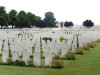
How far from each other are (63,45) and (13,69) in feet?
14.8

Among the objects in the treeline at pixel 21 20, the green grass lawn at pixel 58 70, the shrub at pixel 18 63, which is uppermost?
the treeline at pixel 21 20

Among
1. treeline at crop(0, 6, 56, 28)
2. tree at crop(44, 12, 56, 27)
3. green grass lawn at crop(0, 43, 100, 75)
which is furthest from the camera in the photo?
tree at crop(44, 12, 56, 27)

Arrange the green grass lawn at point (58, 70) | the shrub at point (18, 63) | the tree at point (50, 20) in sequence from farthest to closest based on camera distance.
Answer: the tree at point (50, 20)
the shrub at point (18, 63)
the green grass lawn at point (58, 70)

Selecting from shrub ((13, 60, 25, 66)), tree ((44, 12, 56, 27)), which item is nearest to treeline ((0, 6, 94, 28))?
tree ((44, 12, 56, 27))

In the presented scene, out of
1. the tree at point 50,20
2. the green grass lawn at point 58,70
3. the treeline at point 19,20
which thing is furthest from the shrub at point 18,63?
the tree at point 50,20

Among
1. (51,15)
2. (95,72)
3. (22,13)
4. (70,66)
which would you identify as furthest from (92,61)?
(51,15)

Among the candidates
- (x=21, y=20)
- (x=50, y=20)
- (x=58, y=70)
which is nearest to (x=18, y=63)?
(x=58, y=70)

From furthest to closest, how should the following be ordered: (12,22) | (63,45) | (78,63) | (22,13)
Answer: (22,13) → (12,22) → (63,45) → (78,63)

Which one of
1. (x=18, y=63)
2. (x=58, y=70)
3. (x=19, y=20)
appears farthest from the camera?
(x=19, y=20)

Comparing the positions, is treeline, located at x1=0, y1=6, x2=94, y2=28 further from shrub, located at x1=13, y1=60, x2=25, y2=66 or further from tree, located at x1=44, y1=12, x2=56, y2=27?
shrub, located at x1=13, y1=60, x2=25, y2=66

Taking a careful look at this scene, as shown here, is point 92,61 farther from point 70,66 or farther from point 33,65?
point 33,65

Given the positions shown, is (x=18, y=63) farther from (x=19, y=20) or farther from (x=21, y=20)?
(x=19, y=20)

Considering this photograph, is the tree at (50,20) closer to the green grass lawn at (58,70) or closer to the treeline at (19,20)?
the treeline at (19,20)

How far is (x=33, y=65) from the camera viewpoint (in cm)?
1325
